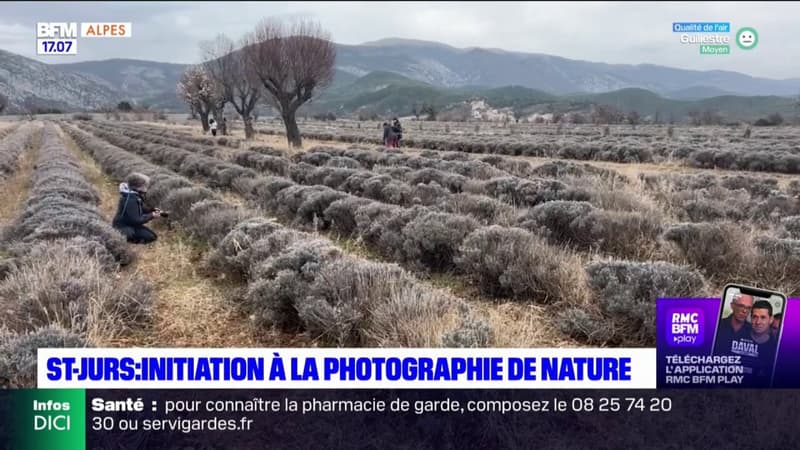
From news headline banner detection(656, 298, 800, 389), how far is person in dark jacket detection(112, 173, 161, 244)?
776 centimetres

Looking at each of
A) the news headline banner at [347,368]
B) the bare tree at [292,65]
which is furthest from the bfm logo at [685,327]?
the bare tree at [292,65]

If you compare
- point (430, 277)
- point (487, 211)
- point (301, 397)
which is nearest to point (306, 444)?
point (301, 397)

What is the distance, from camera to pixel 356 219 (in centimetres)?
803

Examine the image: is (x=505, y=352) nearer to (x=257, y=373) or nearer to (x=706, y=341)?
(x=706, y=341)

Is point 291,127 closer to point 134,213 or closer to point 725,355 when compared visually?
point 134,213

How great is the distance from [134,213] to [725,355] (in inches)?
325

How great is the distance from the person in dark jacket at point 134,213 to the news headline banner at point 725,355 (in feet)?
25.5

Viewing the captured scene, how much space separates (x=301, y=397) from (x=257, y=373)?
0.31 meters

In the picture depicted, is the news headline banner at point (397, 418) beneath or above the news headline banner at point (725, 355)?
beneath

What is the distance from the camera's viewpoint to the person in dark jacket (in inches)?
328

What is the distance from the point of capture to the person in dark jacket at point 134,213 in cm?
832

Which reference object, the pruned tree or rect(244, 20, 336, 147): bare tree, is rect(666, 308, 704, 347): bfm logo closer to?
rect(244, 20, 336, 147): bare tree

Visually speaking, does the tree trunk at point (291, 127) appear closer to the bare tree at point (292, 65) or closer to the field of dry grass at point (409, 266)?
the bare tree at point (292, 65)

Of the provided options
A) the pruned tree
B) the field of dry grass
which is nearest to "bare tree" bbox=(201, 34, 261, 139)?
the pruned tree
